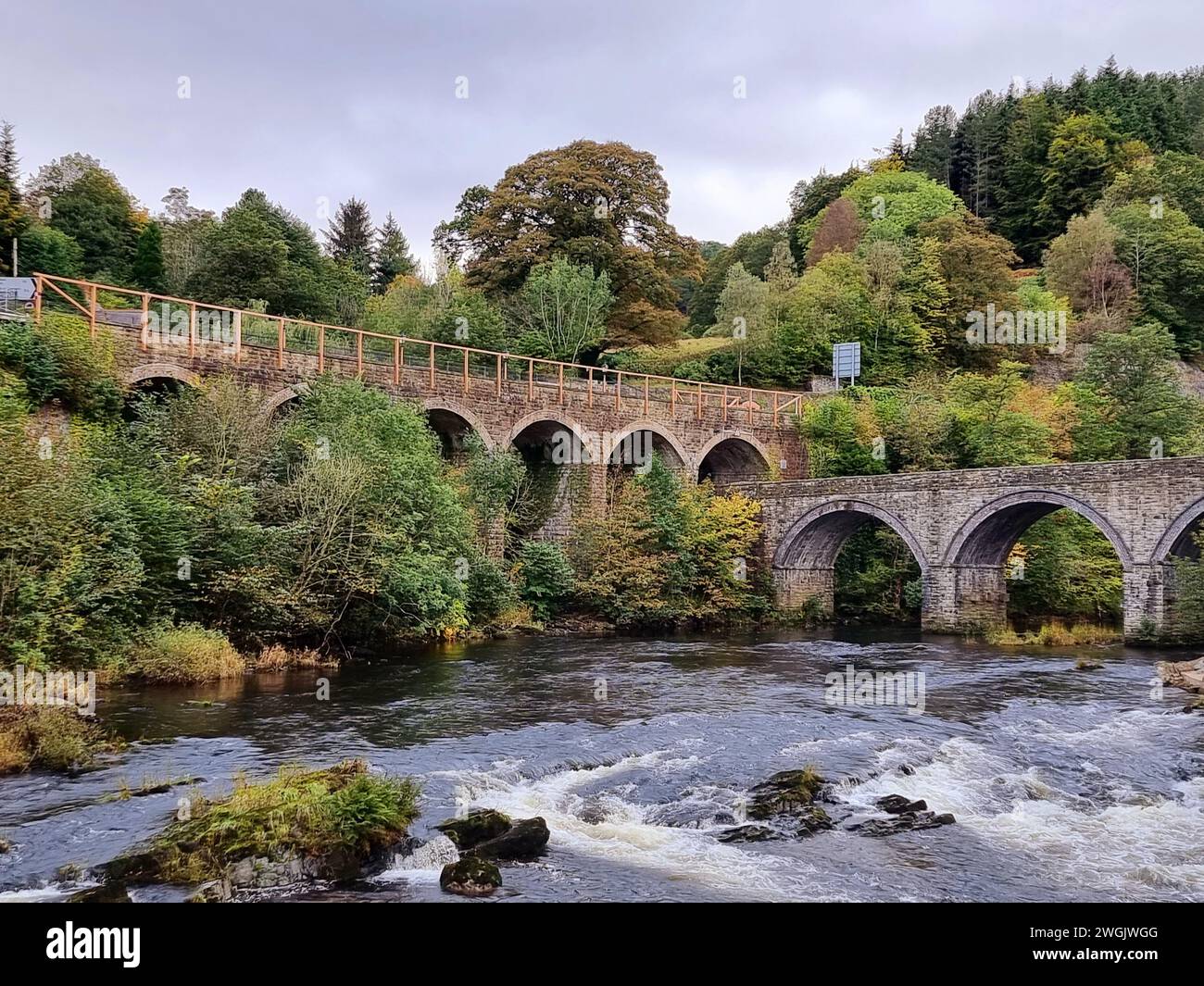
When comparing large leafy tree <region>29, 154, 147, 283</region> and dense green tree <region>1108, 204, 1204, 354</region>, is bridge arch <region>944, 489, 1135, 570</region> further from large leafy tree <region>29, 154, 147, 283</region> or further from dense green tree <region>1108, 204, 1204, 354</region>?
large leafy tree <region>29, 154, 147, 283</region>

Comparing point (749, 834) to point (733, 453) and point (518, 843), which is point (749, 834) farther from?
point (733, 453)

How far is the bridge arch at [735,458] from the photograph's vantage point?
129 feet

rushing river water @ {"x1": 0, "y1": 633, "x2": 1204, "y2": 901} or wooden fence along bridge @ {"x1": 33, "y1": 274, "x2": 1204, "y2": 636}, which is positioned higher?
wooden fence along bridge @ {"x1": 33, "y1": 274, "x2": 1204, "y2": 636}

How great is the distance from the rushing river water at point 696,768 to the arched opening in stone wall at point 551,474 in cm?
1008

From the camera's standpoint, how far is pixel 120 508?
1772 centimetres

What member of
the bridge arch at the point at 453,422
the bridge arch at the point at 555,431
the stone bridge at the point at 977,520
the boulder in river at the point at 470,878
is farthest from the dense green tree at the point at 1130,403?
the boulder in river at the point at 470,878

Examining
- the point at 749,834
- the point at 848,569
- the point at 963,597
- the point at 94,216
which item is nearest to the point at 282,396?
the point at 749,834

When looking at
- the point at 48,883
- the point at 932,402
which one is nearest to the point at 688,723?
the point at 48,883

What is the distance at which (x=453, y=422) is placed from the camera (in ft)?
103

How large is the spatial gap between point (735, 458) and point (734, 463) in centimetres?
21

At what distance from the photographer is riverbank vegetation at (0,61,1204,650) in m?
19.6

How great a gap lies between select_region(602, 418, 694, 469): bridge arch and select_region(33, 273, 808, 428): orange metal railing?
621 millimetres

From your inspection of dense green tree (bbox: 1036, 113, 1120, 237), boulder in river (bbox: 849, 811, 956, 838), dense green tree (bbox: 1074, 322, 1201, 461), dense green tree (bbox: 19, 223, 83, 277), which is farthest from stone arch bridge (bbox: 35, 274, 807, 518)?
dense green tree (bbox: 1036, 113, 1120, 237)

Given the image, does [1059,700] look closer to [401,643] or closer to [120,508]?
[401,643]
